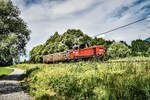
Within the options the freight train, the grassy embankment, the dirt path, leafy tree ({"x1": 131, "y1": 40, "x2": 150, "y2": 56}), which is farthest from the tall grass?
leafy tree ({"x1": 131, "y1": 40, "x2": 150, "y2": 56})

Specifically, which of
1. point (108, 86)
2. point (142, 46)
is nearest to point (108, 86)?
point (108, 86)

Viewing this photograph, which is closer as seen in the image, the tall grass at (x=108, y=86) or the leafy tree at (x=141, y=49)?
the tall grass at (x=108, y=86)

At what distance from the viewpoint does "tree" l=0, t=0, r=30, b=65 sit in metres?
16.7

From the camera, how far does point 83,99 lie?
20.7ft

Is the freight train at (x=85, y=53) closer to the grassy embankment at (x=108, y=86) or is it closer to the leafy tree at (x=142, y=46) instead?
the leafy tree at (x=142, y=46)

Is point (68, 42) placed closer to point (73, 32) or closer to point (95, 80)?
point (73, 32)

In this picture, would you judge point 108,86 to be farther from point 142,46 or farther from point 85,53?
point 142,46

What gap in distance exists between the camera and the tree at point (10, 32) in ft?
54.7

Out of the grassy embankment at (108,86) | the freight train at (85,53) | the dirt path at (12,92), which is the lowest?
the dirt path at (12,92)

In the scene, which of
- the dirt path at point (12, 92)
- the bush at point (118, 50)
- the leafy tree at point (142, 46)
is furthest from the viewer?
the bush at point (118, 50)

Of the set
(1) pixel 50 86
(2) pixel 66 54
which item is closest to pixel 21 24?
(2) pixel 66 54

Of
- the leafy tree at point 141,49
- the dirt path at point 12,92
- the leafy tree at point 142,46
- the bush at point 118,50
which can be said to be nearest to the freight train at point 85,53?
the bush at point 118,50

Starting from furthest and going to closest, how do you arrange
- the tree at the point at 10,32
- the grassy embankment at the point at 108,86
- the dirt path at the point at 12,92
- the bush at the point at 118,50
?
1. the bush at the point at 118,50
2. the tree at the point at 10,32
3. the dirt path at the point at 12,92
4. the grassy embankment at the point at 108,86

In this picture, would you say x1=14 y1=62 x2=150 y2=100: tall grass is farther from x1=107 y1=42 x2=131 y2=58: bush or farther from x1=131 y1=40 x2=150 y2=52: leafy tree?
x1=107 y1=42 x2=131 y2=58: bush
